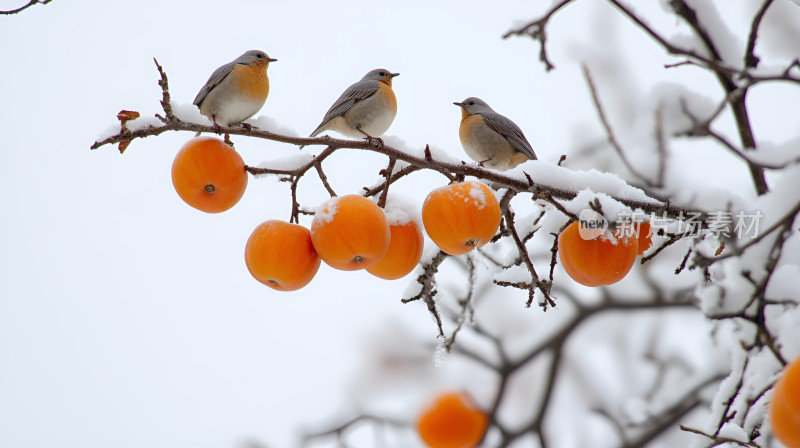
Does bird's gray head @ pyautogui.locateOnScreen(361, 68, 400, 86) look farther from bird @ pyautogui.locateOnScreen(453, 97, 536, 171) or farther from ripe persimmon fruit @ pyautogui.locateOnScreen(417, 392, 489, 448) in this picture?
ripe persimmon fruit @ pyautogui.locateOnScreen(417, 392, 489, 448)

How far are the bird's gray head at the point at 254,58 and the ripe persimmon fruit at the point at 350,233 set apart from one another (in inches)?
44.4

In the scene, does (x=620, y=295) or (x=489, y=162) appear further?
(x=620, y=295)

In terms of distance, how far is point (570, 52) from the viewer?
2463 mm

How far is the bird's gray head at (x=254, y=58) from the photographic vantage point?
2631mm

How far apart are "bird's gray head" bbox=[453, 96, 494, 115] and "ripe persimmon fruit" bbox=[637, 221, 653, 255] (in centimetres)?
150

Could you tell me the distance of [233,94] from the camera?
7.25 ft

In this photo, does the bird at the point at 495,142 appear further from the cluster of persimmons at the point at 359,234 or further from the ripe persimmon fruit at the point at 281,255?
the ripe persimmon fruit at the point at 281,255

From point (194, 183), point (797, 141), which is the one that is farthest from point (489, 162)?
point (797, 141)

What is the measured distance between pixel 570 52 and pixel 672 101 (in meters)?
1.11

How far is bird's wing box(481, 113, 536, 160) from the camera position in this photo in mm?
2863

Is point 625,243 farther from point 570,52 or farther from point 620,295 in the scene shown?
point 620,295

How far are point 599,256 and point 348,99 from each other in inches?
68.3

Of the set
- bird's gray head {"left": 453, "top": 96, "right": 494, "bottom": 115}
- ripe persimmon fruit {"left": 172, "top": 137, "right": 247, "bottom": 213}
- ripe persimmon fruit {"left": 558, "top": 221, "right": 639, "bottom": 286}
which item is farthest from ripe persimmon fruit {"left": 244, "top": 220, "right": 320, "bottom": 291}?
bird's gray head {"left": 453, "top": 96, "right": 494, "bottom": 115}

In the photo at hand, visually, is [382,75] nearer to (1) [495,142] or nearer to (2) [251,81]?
(1) [495,142]
